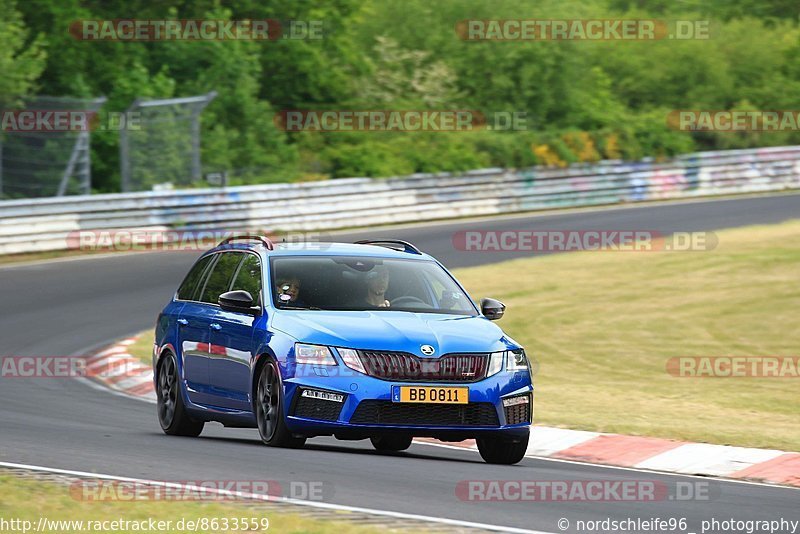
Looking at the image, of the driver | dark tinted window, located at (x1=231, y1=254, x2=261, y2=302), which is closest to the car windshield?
the driver

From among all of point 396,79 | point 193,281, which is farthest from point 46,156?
point 396,79

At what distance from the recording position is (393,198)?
109 ft

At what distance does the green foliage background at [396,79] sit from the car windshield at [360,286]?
61.6 feet

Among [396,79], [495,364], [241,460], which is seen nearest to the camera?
[241,460]

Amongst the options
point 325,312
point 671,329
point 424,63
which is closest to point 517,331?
point 671,329


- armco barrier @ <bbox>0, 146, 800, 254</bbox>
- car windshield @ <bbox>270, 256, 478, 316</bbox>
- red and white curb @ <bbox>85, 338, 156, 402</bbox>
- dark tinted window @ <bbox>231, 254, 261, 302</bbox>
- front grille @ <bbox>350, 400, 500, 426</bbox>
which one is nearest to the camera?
front grille @ <bbox>350, 400, 500, 426</bbox>

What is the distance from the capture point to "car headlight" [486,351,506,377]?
34.2 ft

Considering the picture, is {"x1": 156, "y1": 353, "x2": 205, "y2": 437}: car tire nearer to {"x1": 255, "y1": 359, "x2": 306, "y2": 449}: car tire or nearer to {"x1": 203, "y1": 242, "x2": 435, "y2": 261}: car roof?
{"x1": 203, "y1": 242, "x2": 435, "y2": 261}: car roof

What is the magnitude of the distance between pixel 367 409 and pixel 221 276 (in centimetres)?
247

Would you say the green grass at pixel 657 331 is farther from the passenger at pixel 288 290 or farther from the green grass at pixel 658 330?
the passenger at pixel 288 290

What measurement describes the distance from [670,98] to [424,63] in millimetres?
11227

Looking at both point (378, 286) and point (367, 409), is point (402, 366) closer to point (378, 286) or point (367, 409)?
point (367, 409)

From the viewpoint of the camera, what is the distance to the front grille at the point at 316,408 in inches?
399

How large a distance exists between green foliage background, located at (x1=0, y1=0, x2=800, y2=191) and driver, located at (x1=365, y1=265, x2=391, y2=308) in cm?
1891
